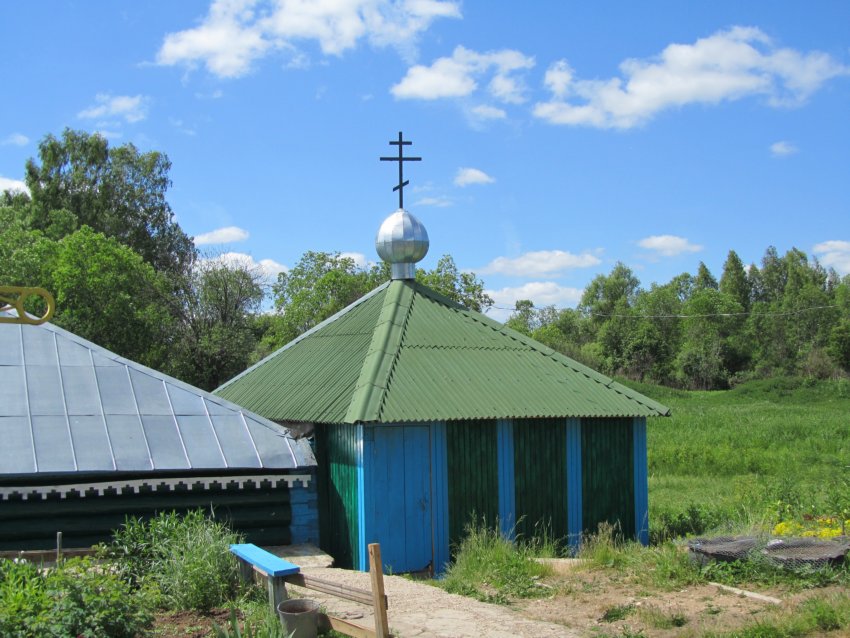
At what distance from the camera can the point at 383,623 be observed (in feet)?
18.8

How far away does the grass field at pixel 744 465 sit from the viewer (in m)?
12.5

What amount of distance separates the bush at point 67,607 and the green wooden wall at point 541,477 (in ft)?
18.7

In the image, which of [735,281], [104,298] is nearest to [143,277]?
[104,298]

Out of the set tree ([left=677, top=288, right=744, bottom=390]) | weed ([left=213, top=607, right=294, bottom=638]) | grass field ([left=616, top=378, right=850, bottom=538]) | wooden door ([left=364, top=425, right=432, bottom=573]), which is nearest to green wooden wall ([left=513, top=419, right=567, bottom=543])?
wooden door ([left=364, top=425, right=432, bottom=573])

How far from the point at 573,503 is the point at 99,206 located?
37470 mm

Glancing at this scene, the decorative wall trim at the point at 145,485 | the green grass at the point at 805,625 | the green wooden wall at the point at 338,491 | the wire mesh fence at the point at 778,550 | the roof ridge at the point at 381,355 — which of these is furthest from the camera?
the green wooden wall at the point at 338,491

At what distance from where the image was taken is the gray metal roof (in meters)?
9.10

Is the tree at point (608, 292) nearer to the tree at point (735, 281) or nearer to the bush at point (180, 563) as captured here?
the tree at point (735, 281)

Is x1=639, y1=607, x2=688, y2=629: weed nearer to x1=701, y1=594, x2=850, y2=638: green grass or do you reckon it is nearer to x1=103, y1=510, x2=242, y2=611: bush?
x1=701, y1=594, x2=850, y2=638: green grass

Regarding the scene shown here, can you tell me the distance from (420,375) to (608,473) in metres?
3.00

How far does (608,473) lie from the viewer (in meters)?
11.6

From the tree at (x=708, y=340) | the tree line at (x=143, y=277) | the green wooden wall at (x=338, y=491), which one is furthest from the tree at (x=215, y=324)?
the tree at (x=708, y=340)

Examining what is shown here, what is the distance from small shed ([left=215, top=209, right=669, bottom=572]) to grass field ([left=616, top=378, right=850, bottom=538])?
1824 mm

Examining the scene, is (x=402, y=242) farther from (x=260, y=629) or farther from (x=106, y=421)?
(x=260, y=629)
